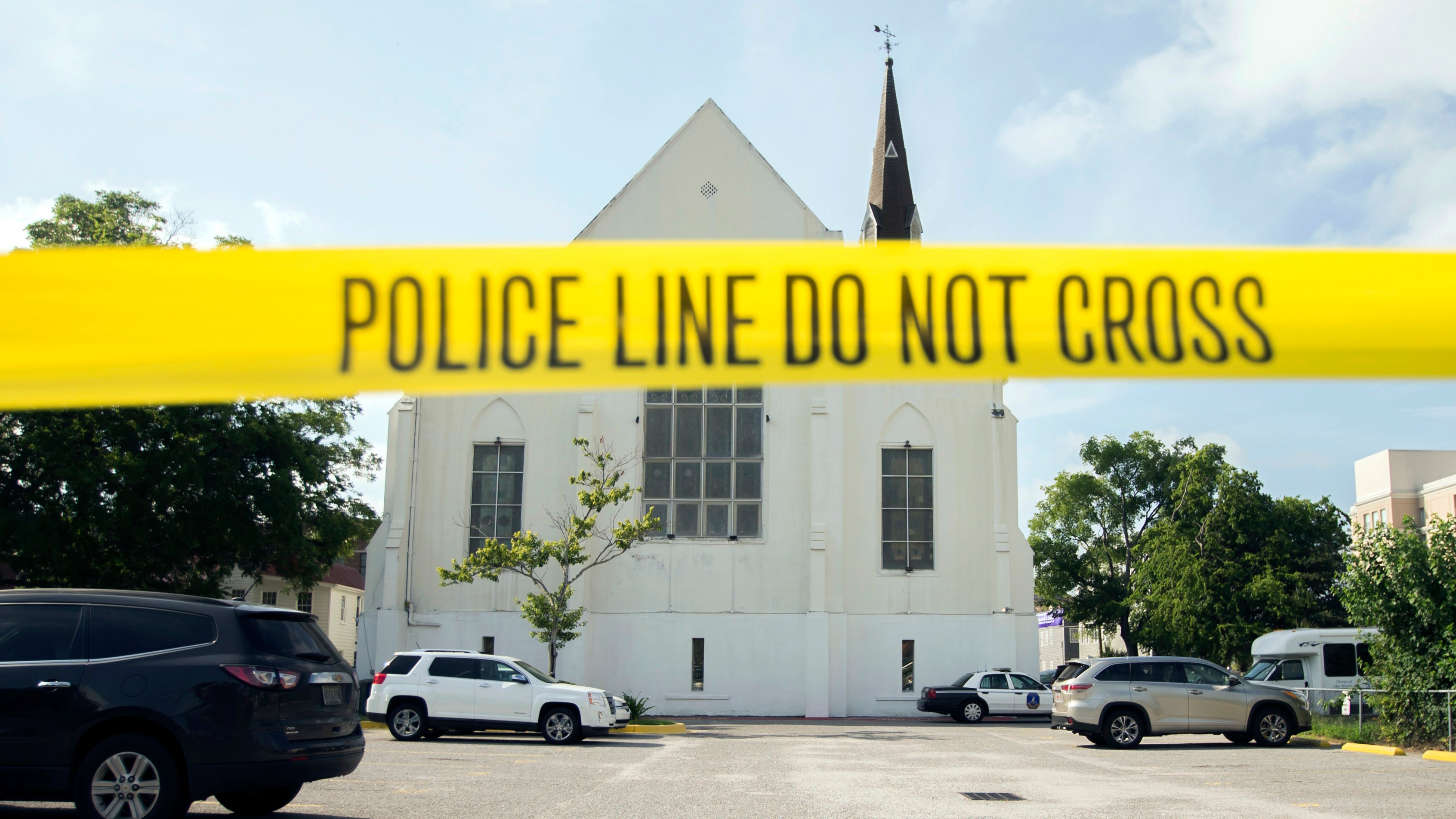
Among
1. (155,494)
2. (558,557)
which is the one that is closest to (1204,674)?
(558,557)

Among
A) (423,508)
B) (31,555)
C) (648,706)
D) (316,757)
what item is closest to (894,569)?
(648,706)

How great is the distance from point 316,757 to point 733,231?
26.6 m

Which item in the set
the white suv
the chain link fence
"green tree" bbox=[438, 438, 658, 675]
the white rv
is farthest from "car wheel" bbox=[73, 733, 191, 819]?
the white rv

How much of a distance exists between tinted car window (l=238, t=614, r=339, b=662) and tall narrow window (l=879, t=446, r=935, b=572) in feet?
80.2

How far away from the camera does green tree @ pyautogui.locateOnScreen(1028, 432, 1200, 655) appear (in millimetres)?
60531

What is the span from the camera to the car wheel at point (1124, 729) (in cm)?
1794

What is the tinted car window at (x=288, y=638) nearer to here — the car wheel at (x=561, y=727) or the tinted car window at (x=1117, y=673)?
the car wheel at (x=561, y=727)

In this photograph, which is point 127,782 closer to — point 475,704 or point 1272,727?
point 475,704

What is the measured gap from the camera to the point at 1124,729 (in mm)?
17969

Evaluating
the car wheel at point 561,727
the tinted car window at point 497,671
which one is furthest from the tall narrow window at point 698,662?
the car wheel at point 561,727

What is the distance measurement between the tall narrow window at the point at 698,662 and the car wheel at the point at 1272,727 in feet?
53.3

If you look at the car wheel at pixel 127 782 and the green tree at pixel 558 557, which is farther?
the green tree at pixel 558 557

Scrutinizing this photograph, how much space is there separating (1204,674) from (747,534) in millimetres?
15427

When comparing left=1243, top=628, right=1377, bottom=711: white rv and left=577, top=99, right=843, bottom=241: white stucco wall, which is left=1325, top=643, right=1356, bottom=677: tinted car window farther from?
left=577, top=99, right=843, bottom=241: white stucco wall
